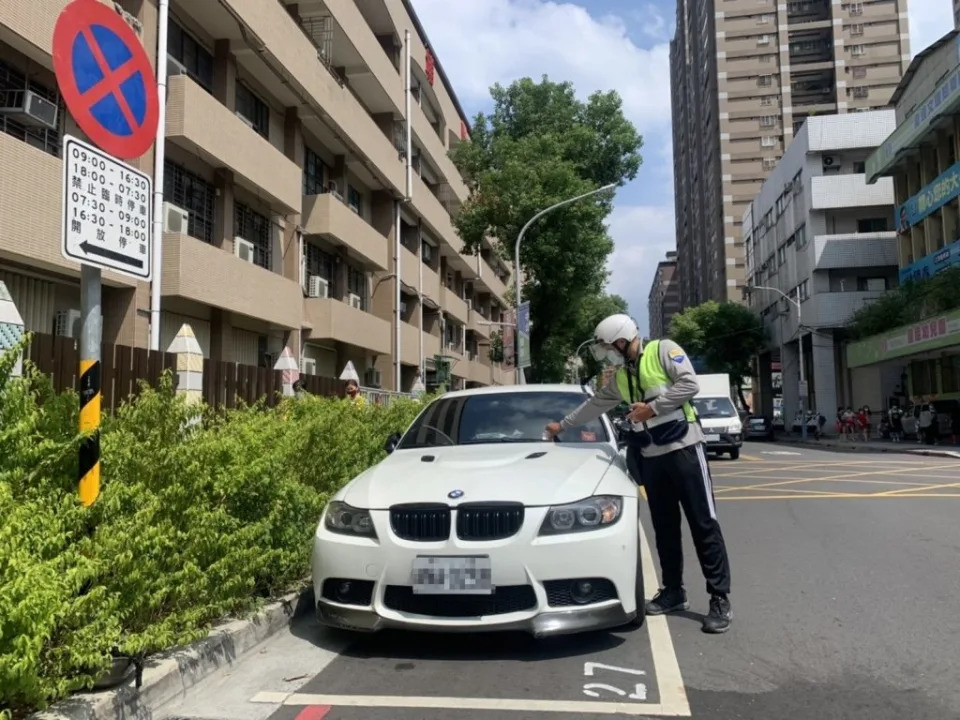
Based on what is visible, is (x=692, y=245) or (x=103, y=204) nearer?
(x=103, y=204)

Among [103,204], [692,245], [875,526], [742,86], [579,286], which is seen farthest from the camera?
[692,245]

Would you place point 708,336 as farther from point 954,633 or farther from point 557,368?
point 954,633

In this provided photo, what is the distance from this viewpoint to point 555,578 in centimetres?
405

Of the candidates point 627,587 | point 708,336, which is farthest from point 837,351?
point 627,587

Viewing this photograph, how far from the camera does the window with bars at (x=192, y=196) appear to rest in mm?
14638

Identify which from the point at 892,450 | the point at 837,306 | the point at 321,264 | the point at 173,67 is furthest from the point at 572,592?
the point at 837,306

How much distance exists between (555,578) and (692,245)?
3996 inches

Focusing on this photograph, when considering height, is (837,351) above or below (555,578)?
above

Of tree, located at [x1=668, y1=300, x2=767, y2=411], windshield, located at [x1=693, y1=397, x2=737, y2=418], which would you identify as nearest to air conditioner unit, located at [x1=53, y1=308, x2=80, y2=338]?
windshield, located at [x1=693, y1=397, x2=737, y2=418]

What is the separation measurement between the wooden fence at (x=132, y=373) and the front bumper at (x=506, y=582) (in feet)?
6.19

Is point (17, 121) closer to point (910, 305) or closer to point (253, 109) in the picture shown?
point (253, 109)

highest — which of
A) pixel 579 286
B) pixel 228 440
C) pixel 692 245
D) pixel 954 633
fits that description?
pixel 692 245

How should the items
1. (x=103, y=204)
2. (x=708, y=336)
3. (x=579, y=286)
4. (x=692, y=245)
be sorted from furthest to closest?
1. (x=692, y=245)
2. (x=708, y=336)
3. (x=579, y=286)
4. (x=103, y=204)

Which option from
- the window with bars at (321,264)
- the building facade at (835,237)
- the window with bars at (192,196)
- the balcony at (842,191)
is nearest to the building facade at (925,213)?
the balcony at (842,191)
